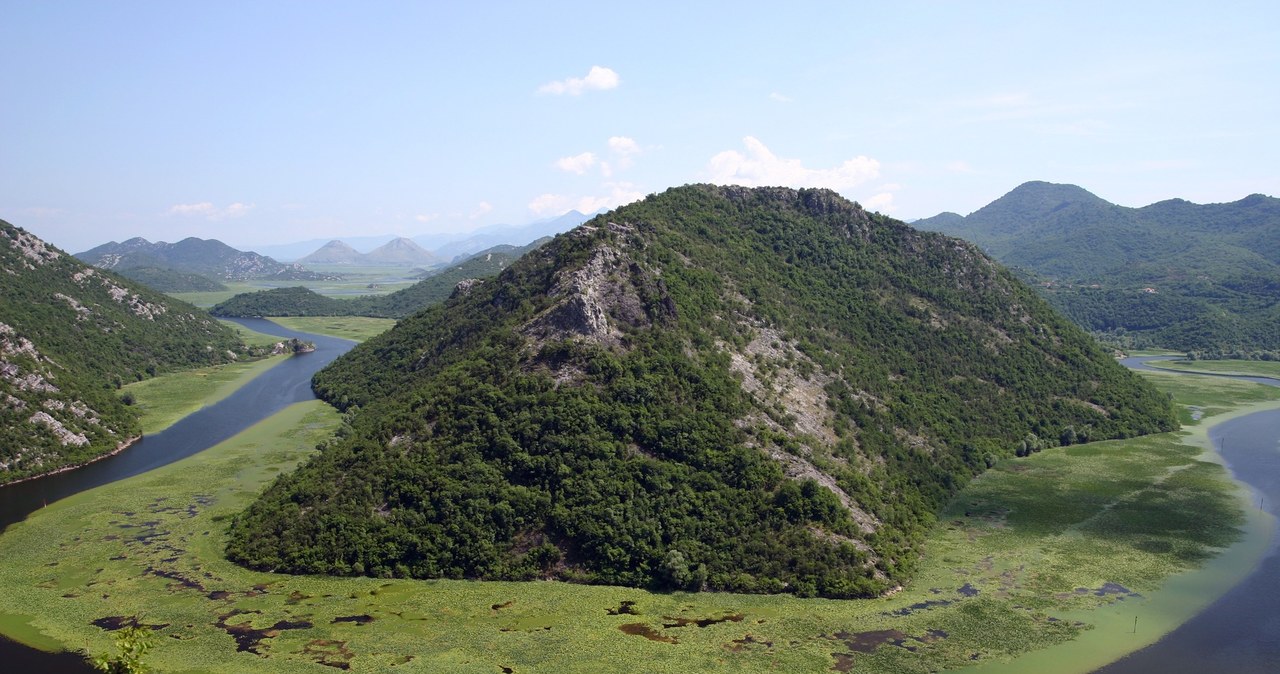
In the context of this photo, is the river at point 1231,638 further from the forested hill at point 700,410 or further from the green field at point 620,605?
the forested hill at point 700,410

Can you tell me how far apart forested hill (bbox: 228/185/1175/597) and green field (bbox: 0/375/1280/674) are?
14.0 feet

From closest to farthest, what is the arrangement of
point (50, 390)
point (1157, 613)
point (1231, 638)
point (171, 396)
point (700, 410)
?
point (1231, 638) < point (1157, 613) < point (700, 410) < point (50, 390) < point (171, 396)

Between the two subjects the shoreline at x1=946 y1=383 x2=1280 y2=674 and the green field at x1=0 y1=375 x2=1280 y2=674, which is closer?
the green field at x1=0 y1=375 x2=1280 y2=674

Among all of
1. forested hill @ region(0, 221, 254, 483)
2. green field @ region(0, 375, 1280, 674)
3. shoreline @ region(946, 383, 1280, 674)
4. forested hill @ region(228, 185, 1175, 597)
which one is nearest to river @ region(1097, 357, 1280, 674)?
shoreline @ region(946, 383, 1280, 674)

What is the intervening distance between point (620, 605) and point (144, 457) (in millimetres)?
94989

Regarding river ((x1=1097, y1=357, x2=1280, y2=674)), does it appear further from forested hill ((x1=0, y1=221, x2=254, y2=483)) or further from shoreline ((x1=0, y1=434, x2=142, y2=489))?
forested hill ((x1=0, y1=221, x2=254, y2=483))

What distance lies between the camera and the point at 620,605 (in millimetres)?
76188

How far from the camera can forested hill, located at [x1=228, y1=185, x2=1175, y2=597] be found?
3305 inches

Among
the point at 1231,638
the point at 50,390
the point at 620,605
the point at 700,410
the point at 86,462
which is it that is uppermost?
the point at 700,410

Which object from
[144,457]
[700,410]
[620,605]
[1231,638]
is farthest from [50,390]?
[1231,638]

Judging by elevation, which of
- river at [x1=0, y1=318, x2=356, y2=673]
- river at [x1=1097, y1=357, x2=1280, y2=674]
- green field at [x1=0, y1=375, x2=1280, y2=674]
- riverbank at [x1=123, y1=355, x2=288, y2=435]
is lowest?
river at [x1=1097, y1=357, x2=1280, y2=674]

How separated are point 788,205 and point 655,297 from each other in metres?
62.0

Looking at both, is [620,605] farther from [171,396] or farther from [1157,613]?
[171,396]

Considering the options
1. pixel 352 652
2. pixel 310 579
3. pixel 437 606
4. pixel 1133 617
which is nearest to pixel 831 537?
pixel 1133 617
